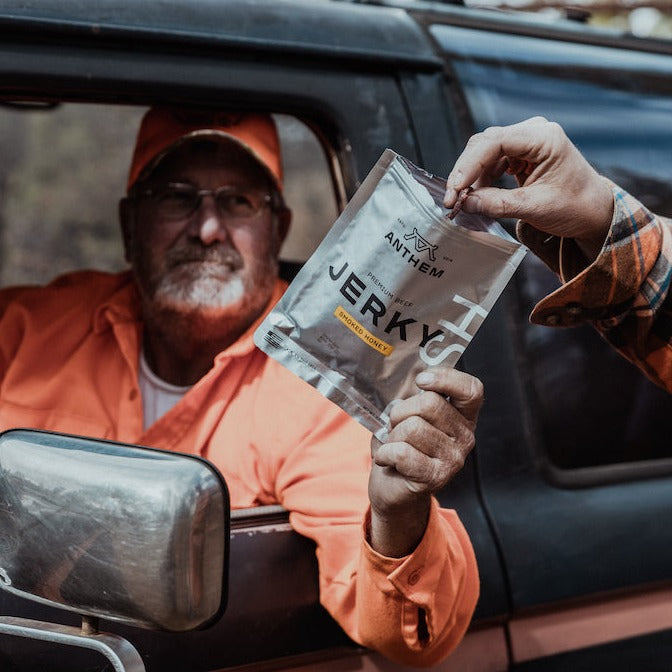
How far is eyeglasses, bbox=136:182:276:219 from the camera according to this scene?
2115mm

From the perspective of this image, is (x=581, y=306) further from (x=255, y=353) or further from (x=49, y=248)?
(x=49, y=248)

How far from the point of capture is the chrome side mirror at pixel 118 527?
933 millimetres

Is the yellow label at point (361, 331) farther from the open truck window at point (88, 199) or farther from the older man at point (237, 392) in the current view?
the open truck window at point (88, 199)

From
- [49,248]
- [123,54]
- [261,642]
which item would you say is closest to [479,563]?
[261,642]

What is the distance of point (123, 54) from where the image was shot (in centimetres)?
143

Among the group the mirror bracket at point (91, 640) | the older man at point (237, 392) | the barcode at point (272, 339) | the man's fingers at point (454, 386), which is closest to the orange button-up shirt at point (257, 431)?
the older man at point (237, 392)

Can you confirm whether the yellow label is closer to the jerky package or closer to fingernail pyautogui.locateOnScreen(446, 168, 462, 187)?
the jerky package

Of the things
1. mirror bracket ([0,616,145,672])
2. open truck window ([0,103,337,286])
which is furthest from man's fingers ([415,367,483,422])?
open truck window ([0,103,337,286])

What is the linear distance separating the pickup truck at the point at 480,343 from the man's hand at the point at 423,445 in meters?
0.23

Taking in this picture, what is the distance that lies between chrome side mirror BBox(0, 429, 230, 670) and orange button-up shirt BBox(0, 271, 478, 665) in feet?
1.51

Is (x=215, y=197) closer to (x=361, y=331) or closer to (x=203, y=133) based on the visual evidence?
(x=203, y=133)

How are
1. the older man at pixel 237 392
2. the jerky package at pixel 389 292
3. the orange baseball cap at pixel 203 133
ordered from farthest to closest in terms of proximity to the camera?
the orange baseball cap at pixel 203 133
the older man at pixel 237 392
the jerky package at pixel 389 292

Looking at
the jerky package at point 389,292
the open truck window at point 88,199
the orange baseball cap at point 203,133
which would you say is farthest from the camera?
the open truck window at point 88,199

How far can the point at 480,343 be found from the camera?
1.59 m
